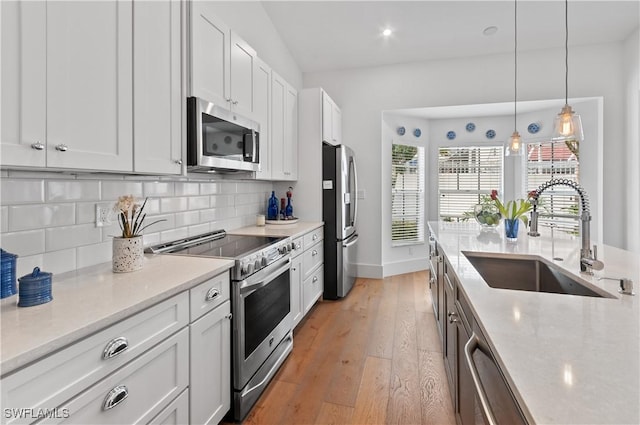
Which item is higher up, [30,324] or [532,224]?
[532,224]

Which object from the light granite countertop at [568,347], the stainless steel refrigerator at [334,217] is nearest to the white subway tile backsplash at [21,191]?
the light granite countertop at [568,347]

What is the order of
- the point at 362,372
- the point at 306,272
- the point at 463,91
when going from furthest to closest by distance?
the point at 463,91
the point at 306,272
the point at 362,372

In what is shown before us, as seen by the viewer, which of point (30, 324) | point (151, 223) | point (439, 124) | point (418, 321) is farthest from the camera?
point (439, 124)

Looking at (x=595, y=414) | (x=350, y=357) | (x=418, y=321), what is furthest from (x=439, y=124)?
(x=595, y=414)

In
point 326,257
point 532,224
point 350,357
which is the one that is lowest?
point 350,357

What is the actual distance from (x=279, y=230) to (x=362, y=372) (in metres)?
1.33

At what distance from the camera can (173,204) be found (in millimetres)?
2148

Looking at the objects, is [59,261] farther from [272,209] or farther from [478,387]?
[272,209]

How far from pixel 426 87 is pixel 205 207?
3.49 meters

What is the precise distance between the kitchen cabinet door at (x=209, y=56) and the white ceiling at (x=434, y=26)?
1.75 metres

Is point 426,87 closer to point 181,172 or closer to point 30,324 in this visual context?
point 181,172

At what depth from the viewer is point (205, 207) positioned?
250 centimetres

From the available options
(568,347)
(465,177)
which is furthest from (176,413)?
(465,177)

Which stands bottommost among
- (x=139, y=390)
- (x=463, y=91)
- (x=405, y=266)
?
(x=405, y=266)
